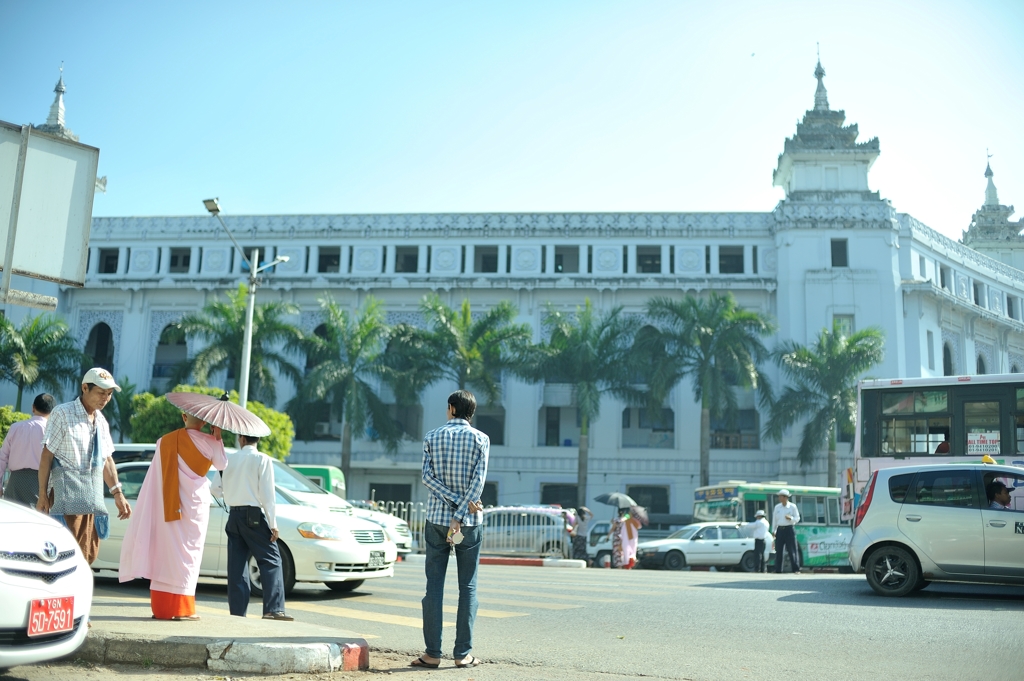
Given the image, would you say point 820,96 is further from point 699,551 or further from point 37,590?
point 37,590

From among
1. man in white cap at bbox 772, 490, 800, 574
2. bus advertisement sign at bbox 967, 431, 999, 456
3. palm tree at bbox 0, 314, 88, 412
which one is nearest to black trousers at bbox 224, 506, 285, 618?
bus advertisement sign at bbox 967, 431, 999, 456

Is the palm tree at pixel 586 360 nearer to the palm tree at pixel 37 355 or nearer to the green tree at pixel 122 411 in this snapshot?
the green tree at pixel 122 411

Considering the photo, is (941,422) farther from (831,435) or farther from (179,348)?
(179,348)

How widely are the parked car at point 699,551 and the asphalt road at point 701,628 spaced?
11.5m

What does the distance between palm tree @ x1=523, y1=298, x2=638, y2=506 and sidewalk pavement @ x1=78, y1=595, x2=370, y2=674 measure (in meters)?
31.4

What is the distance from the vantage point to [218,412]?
25.1 ft

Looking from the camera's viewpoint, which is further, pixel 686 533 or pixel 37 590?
pixel 686 533

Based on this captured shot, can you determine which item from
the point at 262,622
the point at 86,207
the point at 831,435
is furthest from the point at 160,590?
the point at 831,435

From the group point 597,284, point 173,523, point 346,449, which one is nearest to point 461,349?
point 346,449

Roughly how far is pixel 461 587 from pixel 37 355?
1555 inches

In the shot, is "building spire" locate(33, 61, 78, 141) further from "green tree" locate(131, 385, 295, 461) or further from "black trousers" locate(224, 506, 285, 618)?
"black trousers" locate(224, 506, 285, 618)

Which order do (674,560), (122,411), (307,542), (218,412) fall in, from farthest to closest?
1. (122,411)
2. (674,560)
3. (307,542)
4. (218,412)

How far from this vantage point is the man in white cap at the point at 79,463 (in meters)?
6.96

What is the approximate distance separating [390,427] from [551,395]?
31.0 feet
